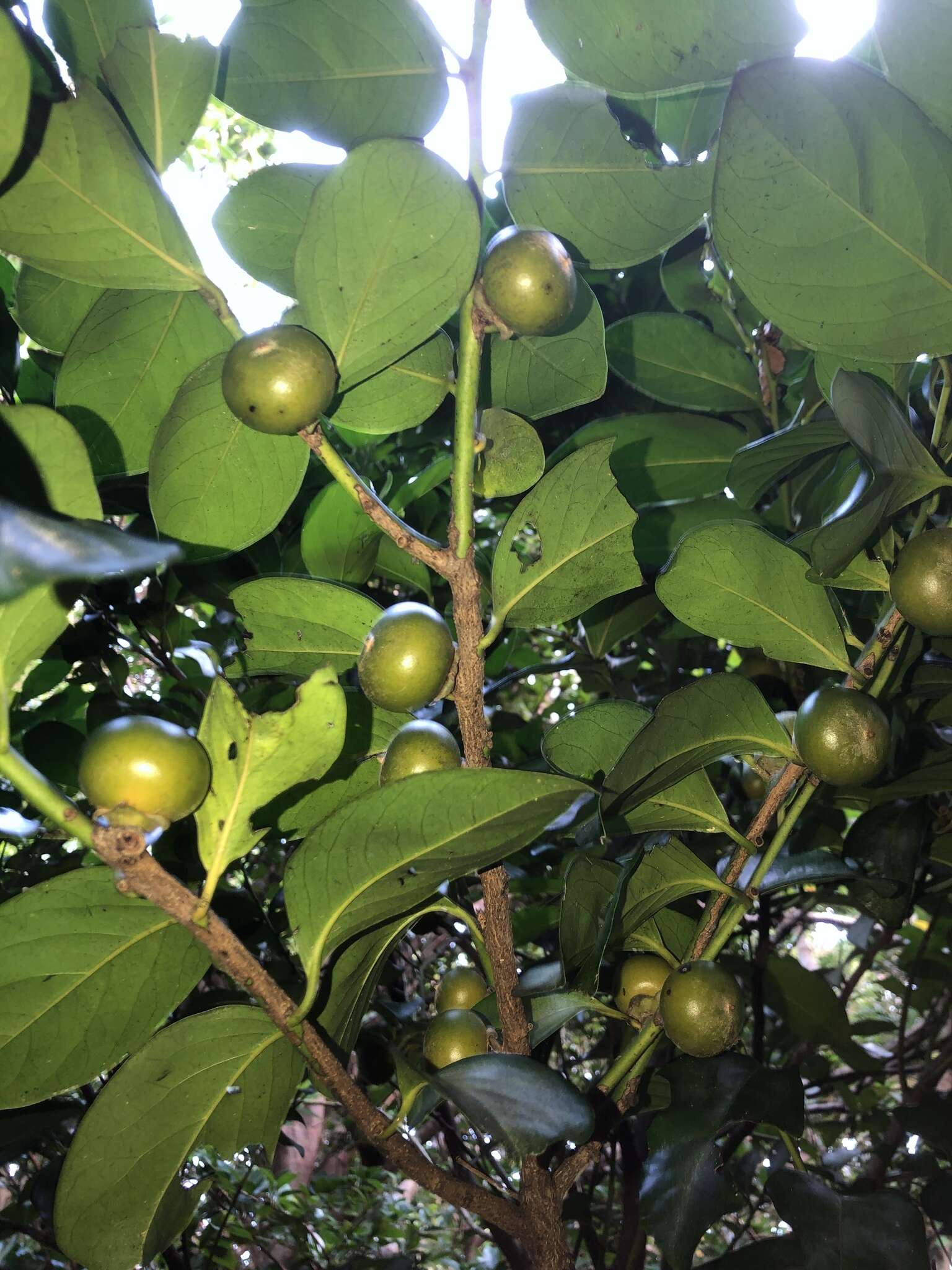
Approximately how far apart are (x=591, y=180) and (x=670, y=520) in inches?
23.7

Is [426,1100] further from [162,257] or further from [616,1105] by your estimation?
[162,257]

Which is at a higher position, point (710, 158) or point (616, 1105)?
point (710, 158)

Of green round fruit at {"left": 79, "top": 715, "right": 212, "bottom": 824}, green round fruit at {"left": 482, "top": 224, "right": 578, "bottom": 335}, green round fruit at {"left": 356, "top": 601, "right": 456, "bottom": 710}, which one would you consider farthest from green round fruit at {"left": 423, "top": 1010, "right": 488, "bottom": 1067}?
green round fruit at {"left": 482, "top": 224, "right": 578, "bottom": 335}

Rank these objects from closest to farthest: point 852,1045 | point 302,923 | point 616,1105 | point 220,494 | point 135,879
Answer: point 135,879
point 302,923
point 220,494
point 616,1105
point 852,1045

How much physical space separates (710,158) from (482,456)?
1.16ft

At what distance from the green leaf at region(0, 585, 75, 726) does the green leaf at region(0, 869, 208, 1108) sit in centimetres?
19

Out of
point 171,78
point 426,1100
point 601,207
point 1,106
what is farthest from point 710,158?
point 426,1100

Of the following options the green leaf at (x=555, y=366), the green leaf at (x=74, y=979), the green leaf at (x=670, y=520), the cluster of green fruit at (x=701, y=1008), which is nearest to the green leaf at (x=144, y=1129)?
the green leaf at (x=74, y=979)

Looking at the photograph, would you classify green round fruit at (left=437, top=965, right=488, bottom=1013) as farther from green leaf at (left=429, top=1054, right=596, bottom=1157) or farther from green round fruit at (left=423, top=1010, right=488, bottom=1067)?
green leaf at (left=429, top=1054, right=596, bottom=1157)

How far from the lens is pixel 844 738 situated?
0.87 m

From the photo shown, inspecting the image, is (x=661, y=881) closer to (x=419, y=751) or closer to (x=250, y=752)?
(x=419, y=751)

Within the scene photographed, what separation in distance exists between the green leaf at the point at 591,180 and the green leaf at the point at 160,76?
28cm

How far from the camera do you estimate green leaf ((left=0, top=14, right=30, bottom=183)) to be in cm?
63

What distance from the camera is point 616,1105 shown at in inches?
39.7
